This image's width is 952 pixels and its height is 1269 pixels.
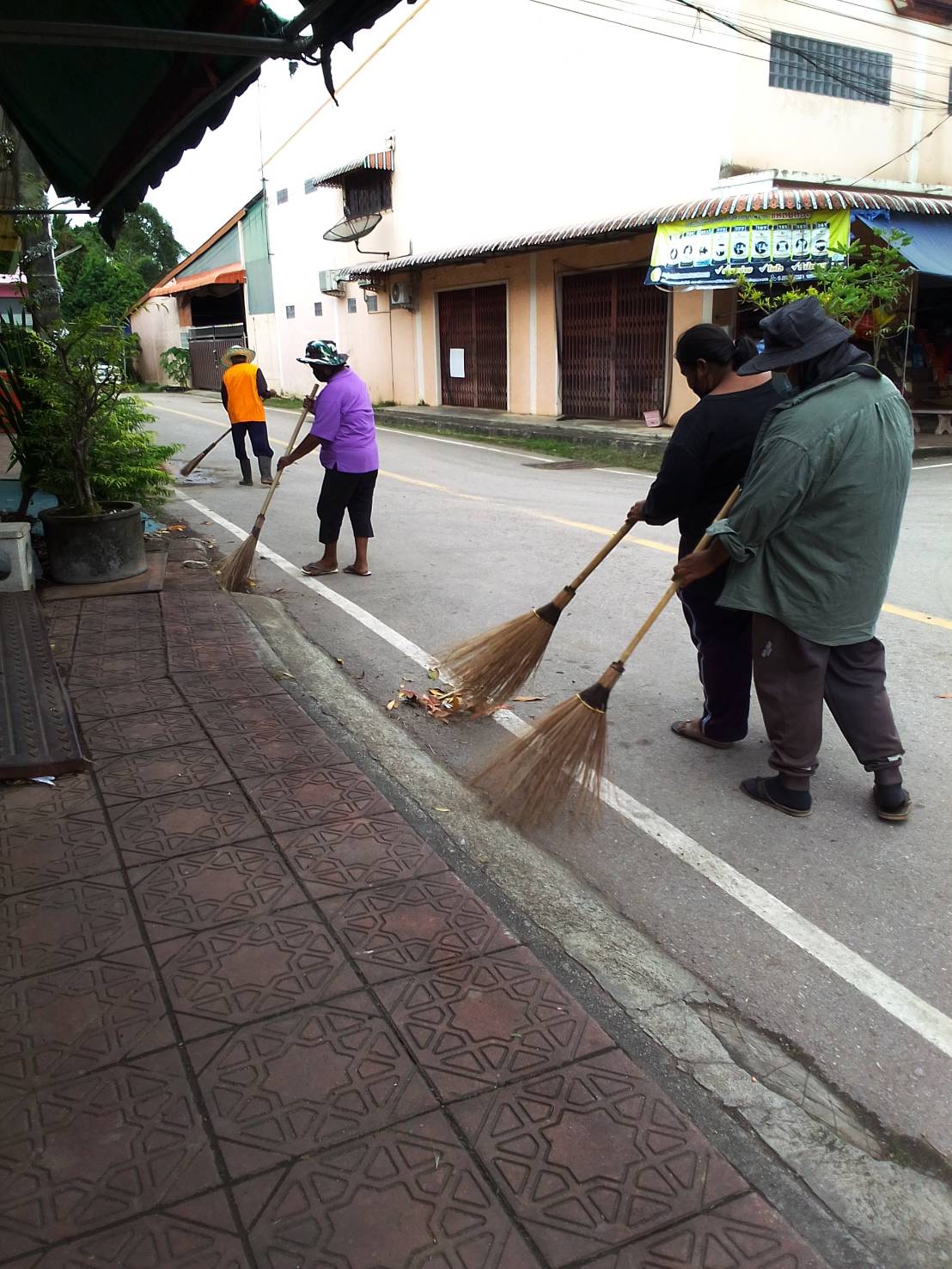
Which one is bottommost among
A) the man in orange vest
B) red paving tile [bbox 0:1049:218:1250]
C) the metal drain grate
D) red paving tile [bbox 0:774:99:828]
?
red paving tile [bbox 0:1049:218:1250]

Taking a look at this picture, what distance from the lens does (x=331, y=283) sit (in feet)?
82.4

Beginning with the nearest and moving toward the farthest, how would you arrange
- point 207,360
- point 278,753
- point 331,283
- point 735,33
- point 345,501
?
point 278,753 → point 345,501 → point 735,33 → point 331,283 → point 207,360

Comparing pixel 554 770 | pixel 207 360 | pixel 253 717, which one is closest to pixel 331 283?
pixel 207 360

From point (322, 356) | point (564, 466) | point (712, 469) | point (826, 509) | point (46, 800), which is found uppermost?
point (322, 356)

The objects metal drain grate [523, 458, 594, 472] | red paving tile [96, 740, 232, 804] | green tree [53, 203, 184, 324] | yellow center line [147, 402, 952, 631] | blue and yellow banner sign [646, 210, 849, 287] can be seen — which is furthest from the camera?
green tree [53, 203, 184, 324]

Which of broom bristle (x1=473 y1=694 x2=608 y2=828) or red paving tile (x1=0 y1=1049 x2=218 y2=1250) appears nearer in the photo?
red paving tile (x1=0 y1=1049 x2=218 y2=1250)

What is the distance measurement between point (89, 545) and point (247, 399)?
520cm

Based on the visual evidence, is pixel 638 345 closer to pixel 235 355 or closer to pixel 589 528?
pixel 235 355

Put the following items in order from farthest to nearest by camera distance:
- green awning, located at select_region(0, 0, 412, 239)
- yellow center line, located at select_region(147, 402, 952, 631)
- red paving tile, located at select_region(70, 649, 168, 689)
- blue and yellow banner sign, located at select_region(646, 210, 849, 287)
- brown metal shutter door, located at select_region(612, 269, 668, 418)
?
1. brown metal shutter door, located at select_region(612, 269, 668, 418)
2. blue and yellow banner sign, located at select_region(646, 210, 849, 287)
3. yellow center line, located at select_region(147, 402, 952, 631)
4. red paving tile, located at select_region(70, 649, 168, 689)
5. green awning, located at select_region(0, 0, 412, 239)

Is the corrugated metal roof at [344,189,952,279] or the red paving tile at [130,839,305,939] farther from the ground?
the corrugated metal roof at [344,189,952,279]

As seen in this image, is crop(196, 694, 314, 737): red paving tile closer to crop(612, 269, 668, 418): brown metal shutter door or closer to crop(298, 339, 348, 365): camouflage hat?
crop(298, 339, 348, 365): camouflage hat

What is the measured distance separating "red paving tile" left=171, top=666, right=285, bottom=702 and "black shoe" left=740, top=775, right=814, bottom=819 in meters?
2.17

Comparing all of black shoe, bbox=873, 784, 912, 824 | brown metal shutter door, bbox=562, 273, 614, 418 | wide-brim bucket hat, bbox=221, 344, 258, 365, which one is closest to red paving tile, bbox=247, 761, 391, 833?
black shoe, bbox=873, 784, 912, 824

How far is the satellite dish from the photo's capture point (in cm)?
2291
